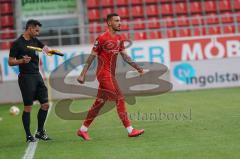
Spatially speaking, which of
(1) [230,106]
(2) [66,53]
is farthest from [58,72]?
(1) [230,106]

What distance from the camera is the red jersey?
10.1m

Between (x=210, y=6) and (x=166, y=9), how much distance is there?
2.02 m

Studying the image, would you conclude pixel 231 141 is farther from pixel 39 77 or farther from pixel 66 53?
pixel 66 53

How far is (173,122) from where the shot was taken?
12.0 meters

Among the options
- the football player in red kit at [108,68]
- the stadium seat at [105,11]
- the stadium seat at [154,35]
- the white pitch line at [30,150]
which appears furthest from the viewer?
the stadium seat at [105,11]

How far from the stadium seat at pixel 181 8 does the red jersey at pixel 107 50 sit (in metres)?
16.6

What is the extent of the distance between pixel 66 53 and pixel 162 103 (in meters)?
5.74

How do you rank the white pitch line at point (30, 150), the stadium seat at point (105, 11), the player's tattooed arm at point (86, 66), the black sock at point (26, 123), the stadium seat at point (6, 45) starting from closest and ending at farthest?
the white pitch line at point (30, 150)
the player's tattooed arm at point (86, 66)
the black sock at point (26, 123)
the stadium seat at point (6, 45)
the stadium seat at point (105, 11)

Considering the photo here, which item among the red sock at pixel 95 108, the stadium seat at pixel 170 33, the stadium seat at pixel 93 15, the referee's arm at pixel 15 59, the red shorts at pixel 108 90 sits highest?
the referee's arm at pixel 15 59

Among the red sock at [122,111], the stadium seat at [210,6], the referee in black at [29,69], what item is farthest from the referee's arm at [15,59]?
the stadium seat at [210,6]

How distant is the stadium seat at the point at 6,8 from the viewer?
1024 inches

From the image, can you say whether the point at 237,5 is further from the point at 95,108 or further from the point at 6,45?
the point at 95,108

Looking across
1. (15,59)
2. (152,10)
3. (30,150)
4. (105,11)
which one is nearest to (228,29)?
(152,10)

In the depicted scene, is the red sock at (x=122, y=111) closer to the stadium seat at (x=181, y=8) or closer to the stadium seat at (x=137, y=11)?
the stadium seat at (x=137, y=11)
